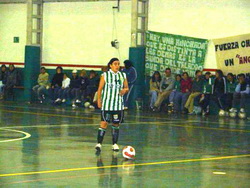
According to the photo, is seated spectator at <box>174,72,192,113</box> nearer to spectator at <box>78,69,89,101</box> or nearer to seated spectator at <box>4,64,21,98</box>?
spectator at <box>78,69,89,101</box>

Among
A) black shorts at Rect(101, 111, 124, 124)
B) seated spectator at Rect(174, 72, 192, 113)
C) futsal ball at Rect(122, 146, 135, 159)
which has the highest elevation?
seated spectator at Rect(174, 72, 192, 113)

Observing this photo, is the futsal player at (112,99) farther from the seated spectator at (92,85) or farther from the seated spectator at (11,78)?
the seated spectator at (11,78)

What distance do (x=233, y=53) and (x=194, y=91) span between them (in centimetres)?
234

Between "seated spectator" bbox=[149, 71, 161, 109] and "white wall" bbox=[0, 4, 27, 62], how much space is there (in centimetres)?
897

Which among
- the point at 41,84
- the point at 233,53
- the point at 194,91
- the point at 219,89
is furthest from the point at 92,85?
the point at 233,53

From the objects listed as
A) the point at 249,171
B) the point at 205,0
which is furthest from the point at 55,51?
the point at 249,171

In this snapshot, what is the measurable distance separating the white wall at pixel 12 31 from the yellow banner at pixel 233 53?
11.1 metres

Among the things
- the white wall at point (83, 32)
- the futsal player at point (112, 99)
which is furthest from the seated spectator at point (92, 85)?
the futsal player at point (112, 99)

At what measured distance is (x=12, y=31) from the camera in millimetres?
38375

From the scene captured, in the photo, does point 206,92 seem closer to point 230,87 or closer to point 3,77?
point 230,87

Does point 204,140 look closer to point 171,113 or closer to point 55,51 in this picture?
point 171,113

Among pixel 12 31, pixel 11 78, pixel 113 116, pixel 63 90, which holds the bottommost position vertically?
pixel 113 116

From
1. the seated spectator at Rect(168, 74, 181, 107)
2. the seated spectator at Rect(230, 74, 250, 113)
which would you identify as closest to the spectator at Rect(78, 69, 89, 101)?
the seated spectator at Rect(168, 74, 181, 107)

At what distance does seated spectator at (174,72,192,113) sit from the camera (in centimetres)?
3031
